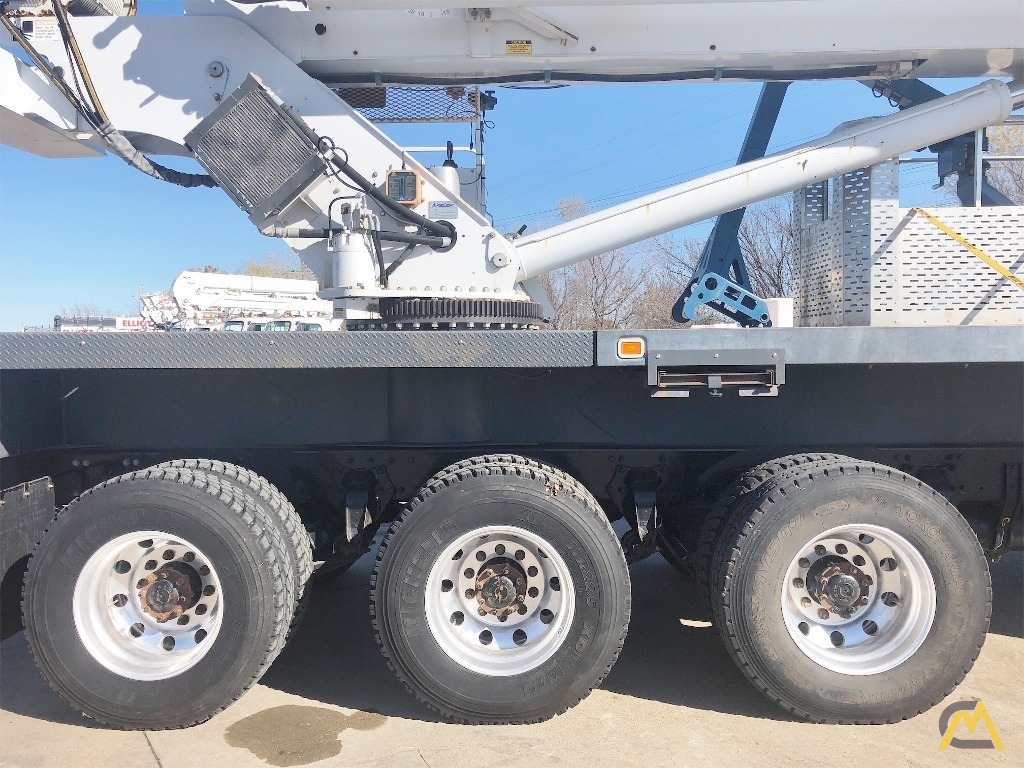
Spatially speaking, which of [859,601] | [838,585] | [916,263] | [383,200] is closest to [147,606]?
[383,200]

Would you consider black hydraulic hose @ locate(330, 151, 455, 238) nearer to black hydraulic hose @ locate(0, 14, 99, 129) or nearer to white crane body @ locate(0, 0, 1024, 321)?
white crane body @ locate(0, 0, 1024, 321)

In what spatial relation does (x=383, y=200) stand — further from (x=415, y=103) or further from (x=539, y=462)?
(x=539, y=462)

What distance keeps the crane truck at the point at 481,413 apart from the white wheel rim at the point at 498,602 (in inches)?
0.5

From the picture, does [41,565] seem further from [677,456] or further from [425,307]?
[677,456]

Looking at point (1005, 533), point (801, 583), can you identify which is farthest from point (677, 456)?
point (1005, 533)

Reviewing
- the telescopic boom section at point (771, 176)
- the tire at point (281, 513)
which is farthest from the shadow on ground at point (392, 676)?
the telescopic boom section at point (771, 176)

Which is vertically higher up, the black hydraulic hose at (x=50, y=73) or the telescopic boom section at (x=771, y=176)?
the black hydraulic hose at (x=50, y=73)

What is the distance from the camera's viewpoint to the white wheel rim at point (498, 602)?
3.04m

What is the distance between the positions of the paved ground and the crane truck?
0.14 metres

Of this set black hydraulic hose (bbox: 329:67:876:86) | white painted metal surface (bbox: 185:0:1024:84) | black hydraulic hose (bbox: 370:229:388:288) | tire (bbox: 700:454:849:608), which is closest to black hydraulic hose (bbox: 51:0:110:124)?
white painted metal surface (bbox: 185:0:1024:84)

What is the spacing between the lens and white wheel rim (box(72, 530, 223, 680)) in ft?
9.99

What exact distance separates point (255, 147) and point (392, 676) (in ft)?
9.40

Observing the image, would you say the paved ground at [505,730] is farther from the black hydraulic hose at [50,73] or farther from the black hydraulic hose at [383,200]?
the black hydraulic hose at [50,73]

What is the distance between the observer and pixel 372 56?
3877mm
